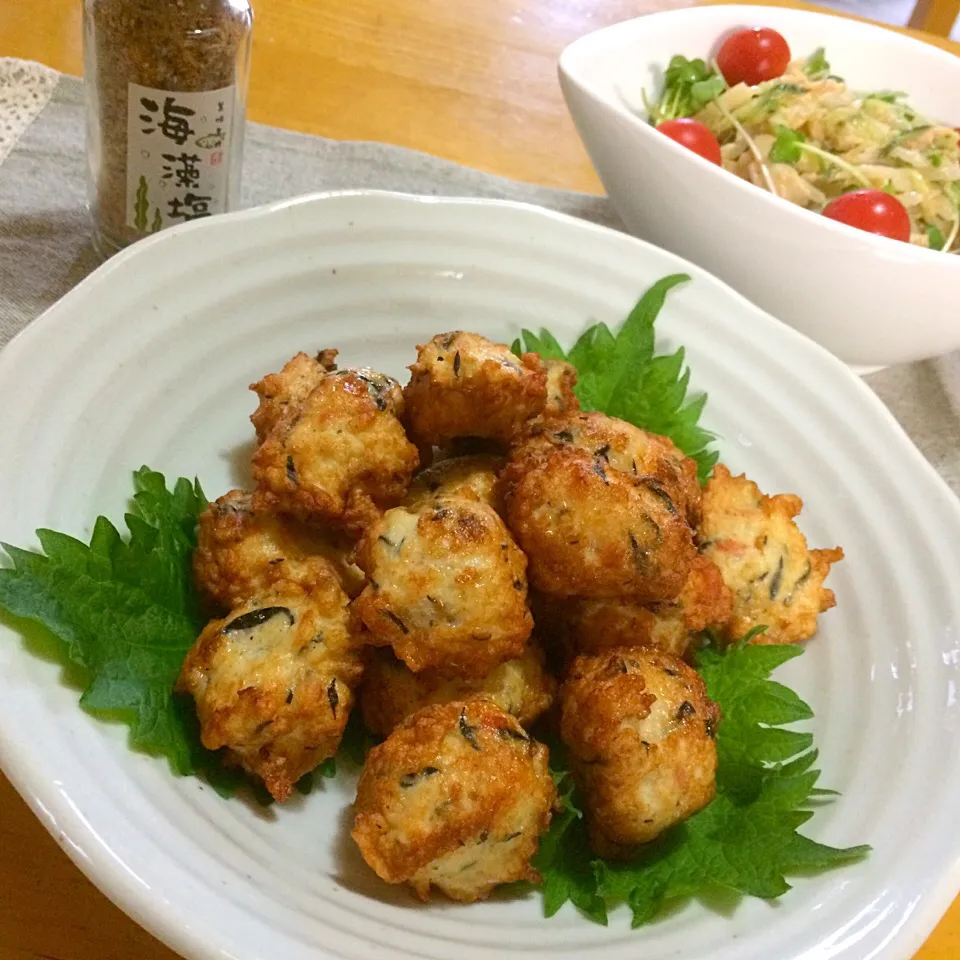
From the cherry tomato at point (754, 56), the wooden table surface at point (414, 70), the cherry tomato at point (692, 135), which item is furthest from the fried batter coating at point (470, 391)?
the cherry tomato at point (754, 56)

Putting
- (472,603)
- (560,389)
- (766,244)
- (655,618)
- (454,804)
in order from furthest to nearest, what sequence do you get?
1. (766,244)
2. (560,389)
3. (655,618)
4. (472,603)
5. (454,804)

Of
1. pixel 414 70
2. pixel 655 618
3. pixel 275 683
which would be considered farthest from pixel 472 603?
pixel 414 70

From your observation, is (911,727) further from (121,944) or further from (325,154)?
(325,154)

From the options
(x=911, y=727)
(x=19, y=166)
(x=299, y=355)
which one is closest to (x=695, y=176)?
(x=299, y=355)

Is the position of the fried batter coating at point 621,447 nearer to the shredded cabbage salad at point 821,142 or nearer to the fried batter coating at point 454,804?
the fried batter coating at point 454,804

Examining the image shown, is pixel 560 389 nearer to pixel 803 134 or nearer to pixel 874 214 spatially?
pixel 874 214

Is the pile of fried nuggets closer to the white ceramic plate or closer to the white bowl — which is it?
the white ceramic plate
